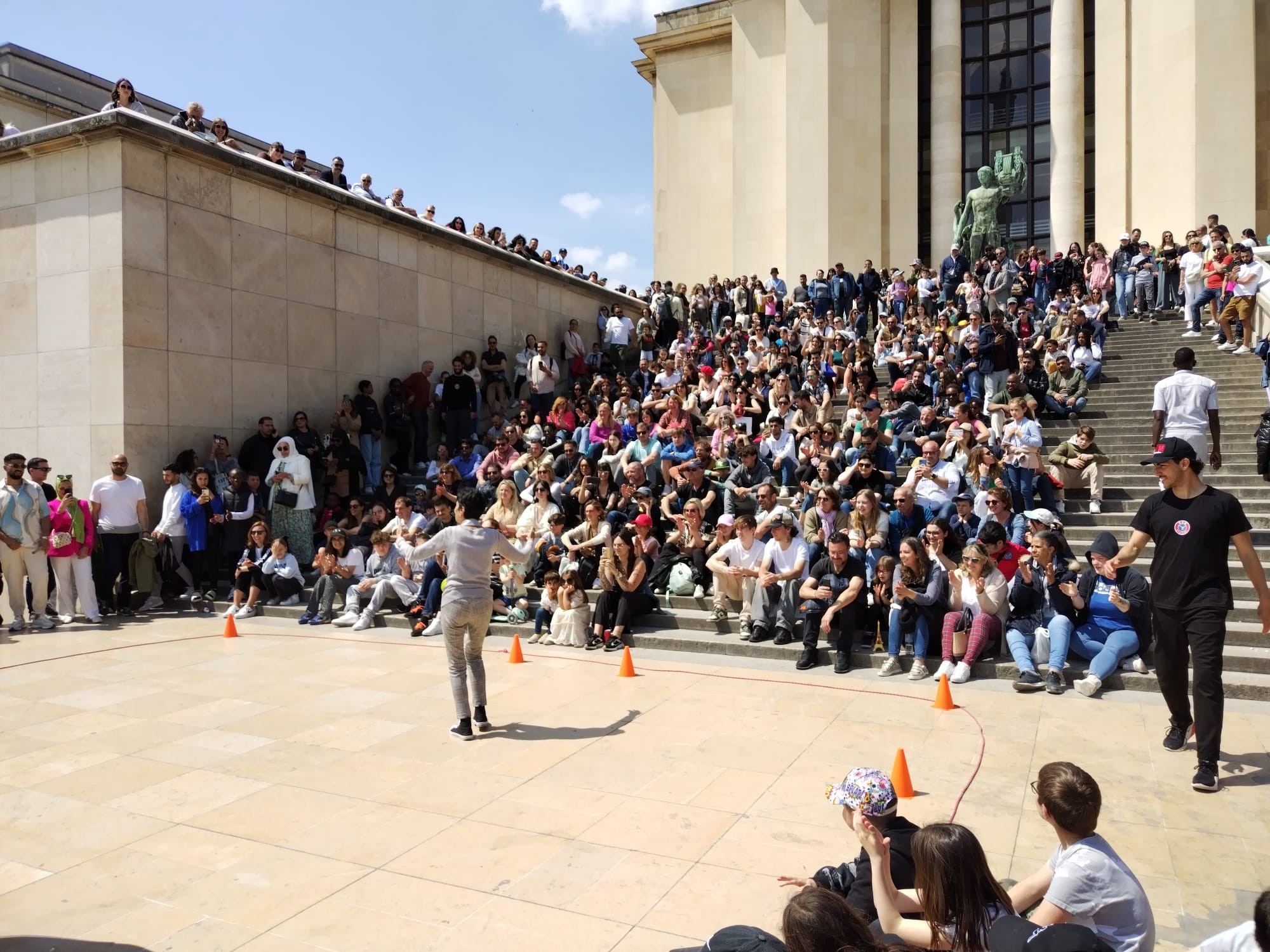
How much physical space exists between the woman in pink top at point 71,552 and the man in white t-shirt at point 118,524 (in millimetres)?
309

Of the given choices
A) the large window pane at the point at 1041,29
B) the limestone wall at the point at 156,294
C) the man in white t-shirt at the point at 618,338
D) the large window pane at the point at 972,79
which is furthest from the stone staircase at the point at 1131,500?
the large window pane at the point at 1041,29

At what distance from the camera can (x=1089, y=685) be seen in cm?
728

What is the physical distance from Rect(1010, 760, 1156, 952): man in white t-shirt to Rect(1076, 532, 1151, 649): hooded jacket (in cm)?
519

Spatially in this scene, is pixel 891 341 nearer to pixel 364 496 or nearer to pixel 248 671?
pixel 364 496

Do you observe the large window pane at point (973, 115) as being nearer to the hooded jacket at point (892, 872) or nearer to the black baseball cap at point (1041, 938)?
the hooded jacket at point (892, 872)

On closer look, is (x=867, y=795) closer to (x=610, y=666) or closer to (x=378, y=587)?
(x=610, y=666)

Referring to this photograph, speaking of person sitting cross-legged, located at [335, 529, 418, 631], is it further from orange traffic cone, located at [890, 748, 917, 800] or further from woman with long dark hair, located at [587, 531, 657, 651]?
orange traffic cone, located at [890, 748, 917, 800]

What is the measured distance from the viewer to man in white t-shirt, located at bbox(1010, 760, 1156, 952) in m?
2.92

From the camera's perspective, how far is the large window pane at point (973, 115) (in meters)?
29.9

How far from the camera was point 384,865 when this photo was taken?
4.47 meters

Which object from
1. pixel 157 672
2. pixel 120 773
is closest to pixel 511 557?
A: pixel 120 773

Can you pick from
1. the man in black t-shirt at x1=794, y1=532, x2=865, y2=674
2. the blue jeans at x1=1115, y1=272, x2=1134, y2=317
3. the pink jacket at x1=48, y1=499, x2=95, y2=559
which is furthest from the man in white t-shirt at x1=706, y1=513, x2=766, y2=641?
the blue jeans at x1=1115, y1=272, x2=1134, y2=317

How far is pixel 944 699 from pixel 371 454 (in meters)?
11.2

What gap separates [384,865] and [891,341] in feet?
48.1
